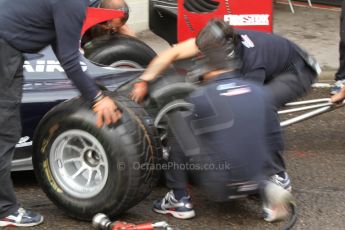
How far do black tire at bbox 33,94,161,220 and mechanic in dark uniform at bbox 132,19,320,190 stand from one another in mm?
467

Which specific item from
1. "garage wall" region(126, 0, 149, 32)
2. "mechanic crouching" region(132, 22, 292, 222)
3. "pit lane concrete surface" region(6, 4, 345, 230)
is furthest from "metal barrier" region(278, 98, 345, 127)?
"garage wall" region(126, 0, 149, 32)

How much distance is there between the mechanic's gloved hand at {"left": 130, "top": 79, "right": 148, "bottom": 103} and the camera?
4.35 m

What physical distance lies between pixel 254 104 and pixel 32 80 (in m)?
1.59

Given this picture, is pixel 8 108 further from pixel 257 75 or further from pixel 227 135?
pixel 257 75

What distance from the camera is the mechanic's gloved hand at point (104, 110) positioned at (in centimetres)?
→ 386

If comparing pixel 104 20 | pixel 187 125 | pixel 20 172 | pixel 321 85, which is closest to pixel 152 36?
pixel 321 85

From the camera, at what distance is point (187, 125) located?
4031mm

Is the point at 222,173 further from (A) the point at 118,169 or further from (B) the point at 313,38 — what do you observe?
(B) the point at 313,38

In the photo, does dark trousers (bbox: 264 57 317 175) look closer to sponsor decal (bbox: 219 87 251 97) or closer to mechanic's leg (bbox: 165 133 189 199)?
sponsor decal (bbox: 219 87 251 97)

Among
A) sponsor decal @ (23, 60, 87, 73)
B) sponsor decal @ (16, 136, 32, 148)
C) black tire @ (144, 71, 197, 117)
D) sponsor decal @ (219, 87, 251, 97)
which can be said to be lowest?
sponsor decal @ (16, 136, 32, 148)

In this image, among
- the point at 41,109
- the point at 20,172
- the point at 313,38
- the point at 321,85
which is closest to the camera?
the point at 41,109

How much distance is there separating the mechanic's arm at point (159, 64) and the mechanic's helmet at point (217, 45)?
0.23m

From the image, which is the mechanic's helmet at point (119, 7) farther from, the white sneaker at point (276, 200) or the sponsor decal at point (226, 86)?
the white sneaker at point (276, 200)

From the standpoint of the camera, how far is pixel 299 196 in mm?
4566
